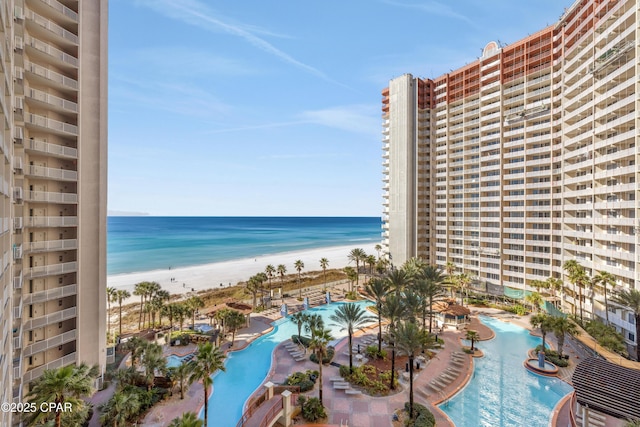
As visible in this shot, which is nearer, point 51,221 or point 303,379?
point 51,221

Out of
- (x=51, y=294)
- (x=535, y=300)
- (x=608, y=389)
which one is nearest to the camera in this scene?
(x=608, y=389)

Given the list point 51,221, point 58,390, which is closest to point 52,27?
point 51,221

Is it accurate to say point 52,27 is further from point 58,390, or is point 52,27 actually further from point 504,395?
point 504,395

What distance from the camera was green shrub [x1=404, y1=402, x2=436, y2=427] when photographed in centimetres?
2222

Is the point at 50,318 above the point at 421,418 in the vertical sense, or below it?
above

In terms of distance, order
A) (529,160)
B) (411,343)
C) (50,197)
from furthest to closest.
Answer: (529,160) → (50,197) → (411,343)

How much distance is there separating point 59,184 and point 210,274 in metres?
65.1

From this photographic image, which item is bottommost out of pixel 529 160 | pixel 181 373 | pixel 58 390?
pixel 181 373

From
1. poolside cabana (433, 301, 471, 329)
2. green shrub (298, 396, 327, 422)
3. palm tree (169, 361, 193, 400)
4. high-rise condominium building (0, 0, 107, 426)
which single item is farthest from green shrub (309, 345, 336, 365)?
high-rise condominium building (0, 0, 107, 426)

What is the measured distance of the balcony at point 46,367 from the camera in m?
24.0

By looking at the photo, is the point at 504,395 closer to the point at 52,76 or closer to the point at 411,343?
the point at 411,343

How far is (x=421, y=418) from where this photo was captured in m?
22.8

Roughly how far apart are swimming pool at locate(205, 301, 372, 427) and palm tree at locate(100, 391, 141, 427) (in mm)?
5215

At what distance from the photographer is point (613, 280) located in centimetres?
3872
